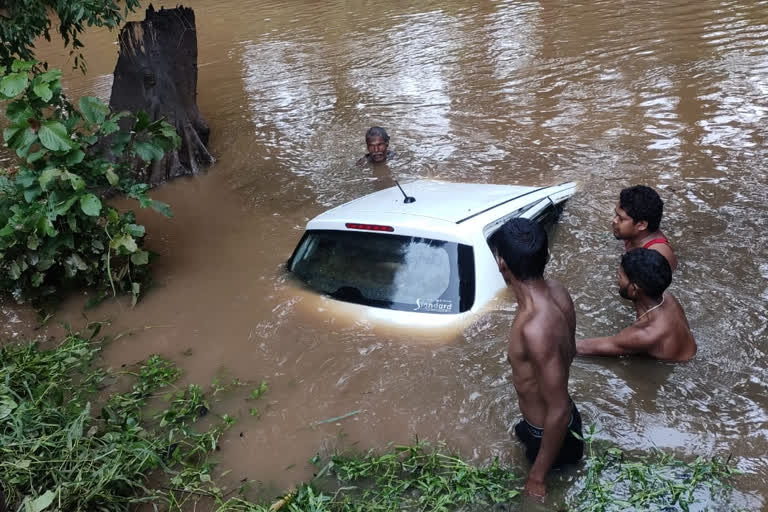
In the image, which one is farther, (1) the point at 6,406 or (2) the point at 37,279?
(2) the point at 37,279

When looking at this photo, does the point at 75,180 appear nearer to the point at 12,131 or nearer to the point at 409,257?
the point at 12,131

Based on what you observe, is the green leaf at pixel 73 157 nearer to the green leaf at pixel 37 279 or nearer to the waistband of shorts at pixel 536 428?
the green leaf at pixel 37 279

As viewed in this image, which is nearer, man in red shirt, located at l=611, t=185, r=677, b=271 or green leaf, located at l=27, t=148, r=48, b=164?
man in red shirt, located at l=611, t=185, r=677, b=271

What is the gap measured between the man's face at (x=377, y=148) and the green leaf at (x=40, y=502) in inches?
235

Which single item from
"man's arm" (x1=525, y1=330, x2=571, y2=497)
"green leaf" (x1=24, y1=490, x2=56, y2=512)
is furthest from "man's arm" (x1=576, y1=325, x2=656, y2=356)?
"green leaf" (x1=24, y1=490, x2=56, y2=512)

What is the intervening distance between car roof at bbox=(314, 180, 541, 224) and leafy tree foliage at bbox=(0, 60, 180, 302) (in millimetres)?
2188

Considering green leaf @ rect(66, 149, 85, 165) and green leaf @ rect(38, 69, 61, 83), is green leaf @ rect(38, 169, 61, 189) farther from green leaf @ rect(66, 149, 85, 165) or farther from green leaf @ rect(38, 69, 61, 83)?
green leaf @ rect(38, 69, 61, 83)

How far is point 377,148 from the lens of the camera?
8.45m

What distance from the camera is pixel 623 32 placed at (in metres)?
13.0

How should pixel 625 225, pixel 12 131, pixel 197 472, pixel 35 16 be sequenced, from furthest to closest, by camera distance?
pixel 35 16 < pixel 12 131 < pixel 625 225 < pixel 197 472

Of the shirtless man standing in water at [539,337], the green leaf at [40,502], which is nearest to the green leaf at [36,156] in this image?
the green leaf at [40,502]

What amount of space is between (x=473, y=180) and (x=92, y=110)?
14.1ft

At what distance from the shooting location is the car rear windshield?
4176 millimetres

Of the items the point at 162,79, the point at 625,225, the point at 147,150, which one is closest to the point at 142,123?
the point at 147,150
